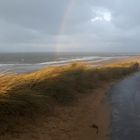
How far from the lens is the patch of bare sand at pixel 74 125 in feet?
24.9

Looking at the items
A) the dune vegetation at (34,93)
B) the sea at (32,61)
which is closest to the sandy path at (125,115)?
the dune vegetation at (34,93)

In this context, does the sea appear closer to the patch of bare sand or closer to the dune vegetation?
the dune vegetation

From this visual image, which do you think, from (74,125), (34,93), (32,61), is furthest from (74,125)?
(32,61)

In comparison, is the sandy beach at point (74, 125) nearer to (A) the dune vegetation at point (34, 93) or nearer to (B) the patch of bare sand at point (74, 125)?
(B) the patch of bare sand at point (74, 125)

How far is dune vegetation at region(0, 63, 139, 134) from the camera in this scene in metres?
7.93

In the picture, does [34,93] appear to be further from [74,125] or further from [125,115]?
[125,115]

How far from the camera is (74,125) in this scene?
868 centimetres

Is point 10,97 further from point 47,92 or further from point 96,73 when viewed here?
point 96,73

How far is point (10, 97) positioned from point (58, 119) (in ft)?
5.46

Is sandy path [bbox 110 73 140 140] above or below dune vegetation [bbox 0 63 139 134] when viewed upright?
below

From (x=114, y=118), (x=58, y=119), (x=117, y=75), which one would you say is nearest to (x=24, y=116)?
(x=58, y=119)

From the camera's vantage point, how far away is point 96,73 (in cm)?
1809

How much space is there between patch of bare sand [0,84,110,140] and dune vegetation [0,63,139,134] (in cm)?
31

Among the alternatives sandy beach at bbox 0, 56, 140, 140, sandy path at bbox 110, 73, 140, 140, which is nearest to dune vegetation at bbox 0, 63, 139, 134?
sandy beach at bbox 0, 56, 140, 140
